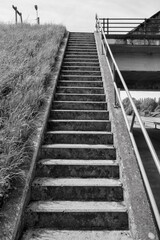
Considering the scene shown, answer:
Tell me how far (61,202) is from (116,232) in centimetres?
76

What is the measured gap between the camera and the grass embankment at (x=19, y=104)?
8.62 ft

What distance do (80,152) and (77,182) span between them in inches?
23.6

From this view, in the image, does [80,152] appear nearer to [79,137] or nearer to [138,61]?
[79,137]

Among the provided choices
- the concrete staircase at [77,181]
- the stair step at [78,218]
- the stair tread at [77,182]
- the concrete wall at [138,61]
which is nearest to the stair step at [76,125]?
the concrete staircase at [77,181]

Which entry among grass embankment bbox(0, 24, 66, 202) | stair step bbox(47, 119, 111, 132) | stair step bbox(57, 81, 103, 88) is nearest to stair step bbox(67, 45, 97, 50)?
grass embankment bbox(0, 24, 66, 202)

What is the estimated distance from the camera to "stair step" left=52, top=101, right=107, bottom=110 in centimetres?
482

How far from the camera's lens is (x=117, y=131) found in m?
3.61

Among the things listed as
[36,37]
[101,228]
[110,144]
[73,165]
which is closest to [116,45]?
[36,37]

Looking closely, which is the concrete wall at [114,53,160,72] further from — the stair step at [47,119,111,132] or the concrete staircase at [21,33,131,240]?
the stair step at [47,119,111,132]

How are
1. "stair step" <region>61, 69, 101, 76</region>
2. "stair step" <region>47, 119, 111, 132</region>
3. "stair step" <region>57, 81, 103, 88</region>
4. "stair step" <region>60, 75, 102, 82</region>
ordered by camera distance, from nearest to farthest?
"stair step" <region>47, 119, 111, 132</region> < "stair step" <region>57, 81, 103, 88</region> < "stair step" <region>60, 75, 102, 82</region> < "stair step" <region>61, 69, 101, 76</region>

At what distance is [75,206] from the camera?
8.90 ft

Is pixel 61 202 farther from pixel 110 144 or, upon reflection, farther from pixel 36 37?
pixel 36 37

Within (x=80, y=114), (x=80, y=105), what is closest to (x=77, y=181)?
(x=80, y=114)

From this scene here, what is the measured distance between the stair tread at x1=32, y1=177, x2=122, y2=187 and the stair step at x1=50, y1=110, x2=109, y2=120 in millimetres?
1650
